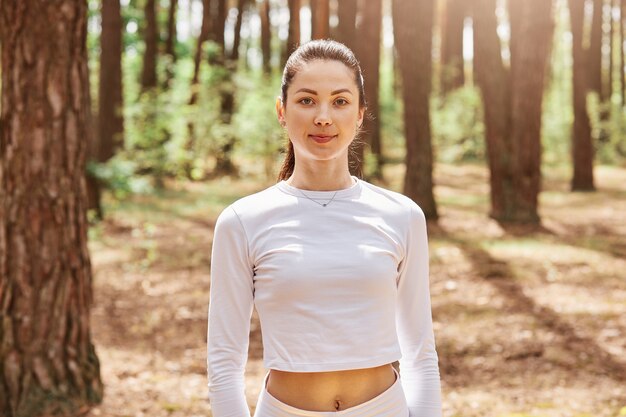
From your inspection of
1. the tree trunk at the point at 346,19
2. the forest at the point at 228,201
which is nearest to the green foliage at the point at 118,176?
the forest at the point at 228,201

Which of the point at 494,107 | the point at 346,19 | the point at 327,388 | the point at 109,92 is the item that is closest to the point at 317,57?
the point at 327,388

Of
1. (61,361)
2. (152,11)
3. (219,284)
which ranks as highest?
(152,11)

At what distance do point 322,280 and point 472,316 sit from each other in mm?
6386

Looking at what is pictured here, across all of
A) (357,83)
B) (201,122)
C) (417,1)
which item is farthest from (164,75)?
(357,83)

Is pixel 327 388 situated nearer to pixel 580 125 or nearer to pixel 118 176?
pixel 118 176

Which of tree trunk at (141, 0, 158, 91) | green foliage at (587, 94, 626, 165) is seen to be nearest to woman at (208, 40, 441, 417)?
tree trunk at (141, 0, 158, 91)

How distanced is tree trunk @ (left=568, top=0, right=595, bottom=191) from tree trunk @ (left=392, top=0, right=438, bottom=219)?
24.5 ft

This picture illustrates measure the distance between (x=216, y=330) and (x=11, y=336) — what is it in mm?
3365

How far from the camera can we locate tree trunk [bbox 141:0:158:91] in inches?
906

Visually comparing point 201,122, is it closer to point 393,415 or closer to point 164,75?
point 164,75

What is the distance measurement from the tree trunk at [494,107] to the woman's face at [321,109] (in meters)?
12.3

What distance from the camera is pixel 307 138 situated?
227 cm

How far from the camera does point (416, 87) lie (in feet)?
43.8

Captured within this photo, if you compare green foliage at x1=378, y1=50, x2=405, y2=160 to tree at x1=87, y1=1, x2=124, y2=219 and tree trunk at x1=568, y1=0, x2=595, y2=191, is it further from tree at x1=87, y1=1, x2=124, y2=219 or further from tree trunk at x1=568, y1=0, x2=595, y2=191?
tree at x1=87, y1=1, x2=124, y2=219
